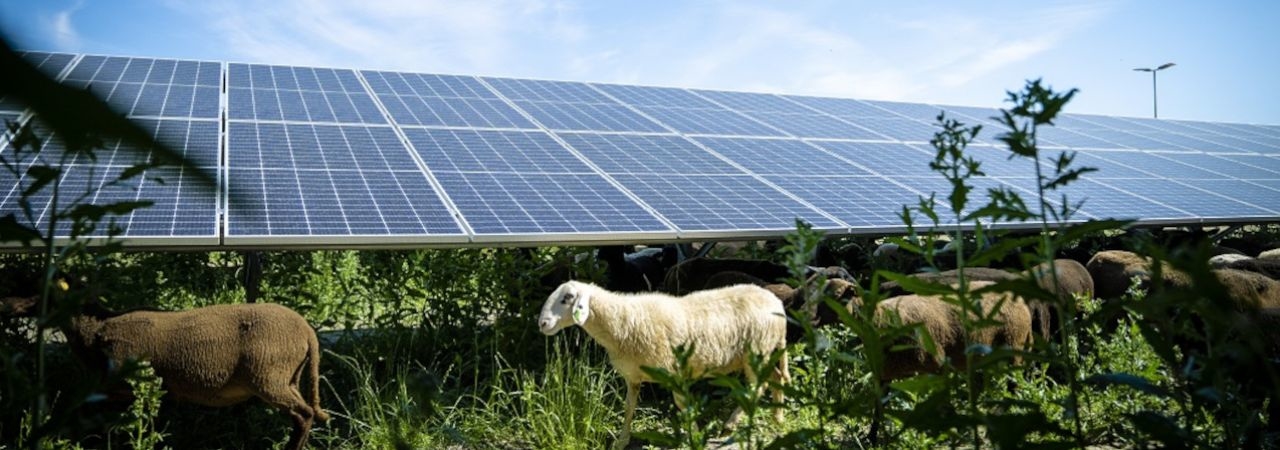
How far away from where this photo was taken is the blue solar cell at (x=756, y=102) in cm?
1477

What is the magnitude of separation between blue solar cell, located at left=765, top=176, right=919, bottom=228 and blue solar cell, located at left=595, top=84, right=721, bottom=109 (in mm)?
4651

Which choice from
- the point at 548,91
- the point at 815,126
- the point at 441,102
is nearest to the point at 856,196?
the point at 815,126

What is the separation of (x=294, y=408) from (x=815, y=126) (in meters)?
8.78

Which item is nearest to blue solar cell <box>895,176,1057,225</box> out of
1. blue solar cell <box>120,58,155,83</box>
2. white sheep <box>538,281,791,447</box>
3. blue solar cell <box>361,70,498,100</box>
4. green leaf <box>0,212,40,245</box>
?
white sheep <box>538,281,791,447</box>

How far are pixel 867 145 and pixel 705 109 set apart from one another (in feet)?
8.60

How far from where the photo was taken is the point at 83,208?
1.67 metres

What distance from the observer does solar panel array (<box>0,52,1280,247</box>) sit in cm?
702

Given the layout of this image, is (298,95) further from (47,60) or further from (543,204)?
(47,60)

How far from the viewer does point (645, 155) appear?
10.1 meters

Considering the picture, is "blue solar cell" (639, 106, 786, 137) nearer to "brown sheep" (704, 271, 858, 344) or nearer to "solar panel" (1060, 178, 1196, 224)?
"solar panel" (1060, 178, 1196, 224)

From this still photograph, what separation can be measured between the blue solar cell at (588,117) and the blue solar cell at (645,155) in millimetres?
468

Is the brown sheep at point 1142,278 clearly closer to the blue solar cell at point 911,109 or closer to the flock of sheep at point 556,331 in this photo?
the flock of sheep at point 556,331

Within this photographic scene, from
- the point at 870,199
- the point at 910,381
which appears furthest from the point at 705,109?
the point at 910,381

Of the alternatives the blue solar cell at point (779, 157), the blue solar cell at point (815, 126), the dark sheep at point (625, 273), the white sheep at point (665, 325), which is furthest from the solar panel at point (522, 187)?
the blue solar cell at point (815, 126)
